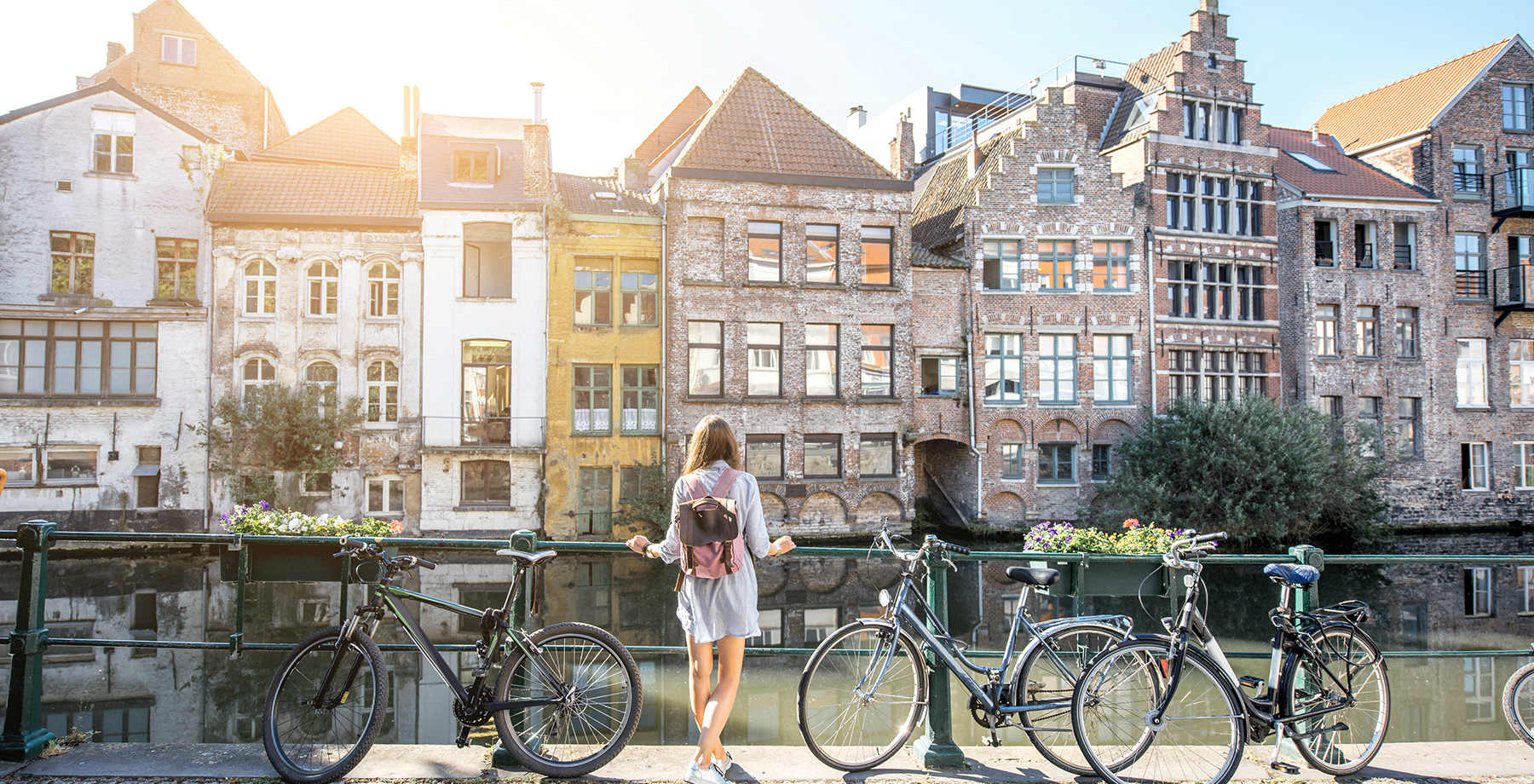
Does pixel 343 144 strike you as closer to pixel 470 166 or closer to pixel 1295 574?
pixel 470 166

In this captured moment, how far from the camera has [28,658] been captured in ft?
14.7

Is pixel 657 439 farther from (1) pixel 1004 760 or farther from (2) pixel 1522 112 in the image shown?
(2) pixel 1522 112

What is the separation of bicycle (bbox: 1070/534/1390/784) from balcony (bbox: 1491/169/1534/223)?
3219 centimetres

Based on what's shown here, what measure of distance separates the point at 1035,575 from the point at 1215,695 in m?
1.03

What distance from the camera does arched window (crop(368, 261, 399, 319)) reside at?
23.6 meters

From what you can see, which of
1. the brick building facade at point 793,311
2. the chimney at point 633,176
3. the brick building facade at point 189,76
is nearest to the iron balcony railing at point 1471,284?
the brick building facade at point 793,311

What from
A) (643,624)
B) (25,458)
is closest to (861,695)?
(643,624)

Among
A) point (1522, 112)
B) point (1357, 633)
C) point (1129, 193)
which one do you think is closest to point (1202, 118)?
point (1129, 193)

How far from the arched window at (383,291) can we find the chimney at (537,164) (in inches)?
156

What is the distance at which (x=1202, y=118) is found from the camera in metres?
27.1

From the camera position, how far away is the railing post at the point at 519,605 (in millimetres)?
4441

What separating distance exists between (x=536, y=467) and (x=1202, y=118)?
21.2 meters

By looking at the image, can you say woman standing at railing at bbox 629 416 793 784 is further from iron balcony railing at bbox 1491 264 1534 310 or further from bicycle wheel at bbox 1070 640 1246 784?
iron balcony railing at bbox 1491 264 1534 310

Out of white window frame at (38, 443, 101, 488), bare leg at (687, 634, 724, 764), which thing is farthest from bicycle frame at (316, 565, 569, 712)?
white window frame at (38, 443, 101, 488)
